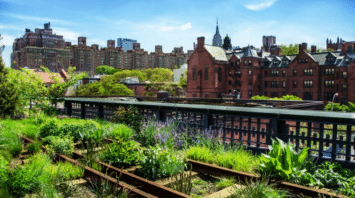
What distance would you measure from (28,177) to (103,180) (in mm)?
1084

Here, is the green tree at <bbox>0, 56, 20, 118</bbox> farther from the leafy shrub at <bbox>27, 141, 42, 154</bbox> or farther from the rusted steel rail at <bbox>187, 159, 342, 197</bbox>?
the rusted steel rail at <bbox>187, 159, 342, 197</bbox>

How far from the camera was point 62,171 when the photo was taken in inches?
189

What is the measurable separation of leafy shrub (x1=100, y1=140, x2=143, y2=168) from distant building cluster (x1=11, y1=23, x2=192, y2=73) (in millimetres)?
158995

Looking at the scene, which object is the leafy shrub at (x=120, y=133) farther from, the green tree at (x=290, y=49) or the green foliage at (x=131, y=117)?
the green tree at (x=290, y=49)

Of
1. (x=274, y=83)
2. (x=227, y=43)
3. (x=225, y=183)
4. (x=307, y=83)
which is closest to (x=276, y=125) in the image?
(x=225, y=183)

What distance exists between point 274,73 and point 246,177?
68850mm

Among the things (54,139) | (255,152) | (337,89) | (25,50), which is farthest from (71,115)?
(25,50)

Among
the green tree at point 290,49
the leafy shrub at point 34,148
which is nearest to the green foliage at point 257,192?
the leafy shrub at point 34,148

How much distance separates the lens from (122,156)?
17.9 feet

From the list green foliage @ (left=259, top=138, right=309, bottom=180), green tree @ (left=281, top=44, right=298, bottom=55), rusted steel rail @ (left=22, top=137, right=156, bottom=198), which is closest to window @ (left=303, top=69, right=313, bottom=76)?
green tree @ (left=281, top=44, right=298, bottom=55)

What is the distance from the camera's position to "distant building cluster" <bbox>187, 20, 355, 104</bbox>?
5969 cm

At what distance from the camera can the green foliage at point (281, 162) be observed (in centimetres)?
445

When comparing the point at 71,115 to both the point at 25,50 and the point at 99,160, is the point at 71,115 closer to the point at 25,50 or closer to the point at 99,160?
the point at 99,160

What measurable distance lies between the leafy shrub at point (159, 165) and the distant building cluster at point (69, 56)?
525ft
